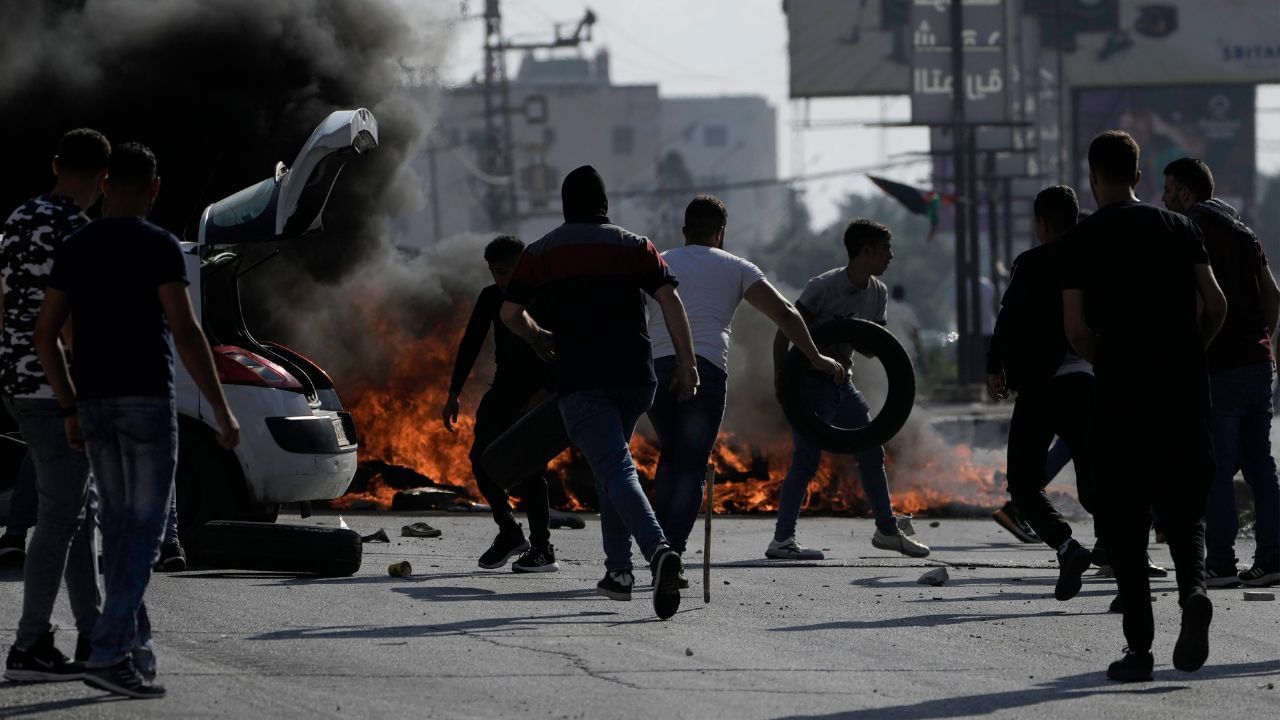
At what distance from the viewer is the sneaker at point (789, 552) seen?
32.4 feet

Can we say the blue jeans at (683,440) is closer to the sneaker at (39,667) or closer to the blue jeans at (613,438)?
the blue jeans at (613,438)

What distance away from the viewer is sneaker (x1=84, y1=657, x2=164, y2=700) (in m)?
5.38

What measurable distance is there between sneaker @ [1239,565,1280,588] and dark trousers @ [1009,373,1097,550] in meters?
1.05

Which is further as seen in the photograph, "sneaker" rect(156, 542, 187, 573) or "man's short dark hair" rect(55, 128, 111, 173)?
"sneaker" rect(156, 542, 187, 573)

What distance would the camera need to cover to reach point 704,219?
8.29 meters

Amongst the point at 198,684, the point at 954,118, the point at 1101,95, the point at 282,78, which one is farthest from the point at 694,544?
the point at 1101,95

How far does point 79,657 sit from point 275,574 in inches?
120

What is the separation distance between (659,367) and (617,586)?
1060 millimetres

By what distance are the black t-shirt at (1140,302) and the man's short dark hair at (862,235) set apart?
3.67 m

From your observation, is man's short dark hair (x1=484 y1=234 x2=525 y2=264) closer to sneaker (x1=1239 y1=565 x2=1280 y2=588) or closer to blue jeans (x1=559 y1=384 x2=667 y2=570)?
blue jeans (x1=559 y1=384 x2=667 y2=570)

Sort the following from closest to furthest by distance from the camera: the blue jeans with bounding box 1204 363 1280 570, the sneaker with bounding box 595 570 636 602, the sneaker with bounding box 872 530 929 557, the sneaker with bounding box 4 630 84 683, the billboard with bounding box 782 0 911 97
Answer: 1. the sneaker with bounding box 4 630 84 683
2. the sneaker with bounding box 595 570 636 602
3. the blue jeans with bounding box 1204 363 1280 570
4. the sneaker with bounding box 872 530 929 557
5. the billboard with bounding box 782 0 911 97

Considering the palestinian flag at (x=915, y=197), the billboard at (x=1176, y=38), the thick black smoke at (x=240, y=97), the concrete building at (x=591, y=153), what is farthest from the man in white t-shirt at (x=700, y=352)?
the concrete building at (x=591, y=153)

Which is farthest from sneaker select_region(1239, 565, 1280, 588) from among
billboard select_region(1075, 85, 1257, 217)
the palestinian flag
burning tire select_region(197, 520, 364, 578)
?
billboard select_region(1075, 85, 1257, 217)

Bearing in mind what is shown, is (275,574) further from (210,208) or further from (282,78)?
(282,78)
